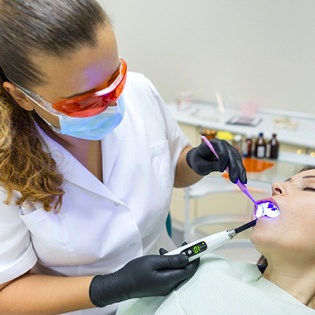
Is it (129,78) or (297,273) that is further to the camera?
(129,78)

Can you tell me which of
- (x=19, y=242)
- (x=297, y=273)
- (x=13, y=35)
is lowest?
(x=297, y=273)

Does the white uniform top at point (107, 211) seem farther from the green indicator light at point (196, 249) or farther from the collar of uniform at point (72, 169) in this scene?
the green indicator light at point (196, 249)

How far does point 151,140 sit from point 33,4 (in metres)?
0.55

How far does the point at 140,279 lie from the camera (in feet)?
3.08

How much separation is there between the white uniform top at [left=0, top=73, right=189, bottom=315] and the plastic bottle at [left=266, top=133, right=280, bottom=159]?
0.92 m

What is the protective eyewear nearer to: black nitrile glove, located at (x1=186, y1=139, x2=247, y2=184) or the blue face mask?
the blue face mask

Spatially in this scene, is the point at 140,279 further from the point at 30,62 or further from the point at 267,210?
the point at 30,62

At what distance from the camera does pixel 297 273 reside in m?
1.04

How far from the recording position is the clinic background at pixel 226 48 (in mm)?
2277

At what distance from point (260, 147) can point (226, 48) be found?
2.90ft

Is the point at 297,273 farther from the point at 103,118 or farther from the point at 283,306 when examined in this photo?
the point at 103,118

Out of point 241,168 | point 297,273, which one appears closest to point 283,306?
point 297,273

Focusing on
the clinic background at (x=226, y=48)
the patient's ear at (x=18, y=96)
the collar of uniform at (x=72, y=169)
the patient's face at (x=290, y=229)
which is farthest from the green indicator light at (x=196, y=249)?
the clinic background at (x=226, y=48)

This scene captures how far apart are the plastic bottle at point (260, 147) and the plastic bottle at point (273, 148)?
2cm
